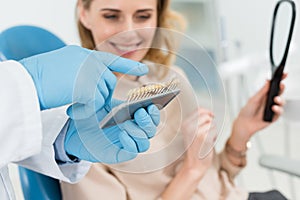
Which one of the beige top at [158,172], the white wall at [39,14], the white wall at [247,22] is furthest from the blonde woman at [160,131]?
the white wall at [247,22]

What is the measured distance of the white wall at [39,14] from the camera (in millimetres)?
1732

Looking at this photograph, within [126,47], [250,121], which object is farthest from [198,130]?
[250,121]

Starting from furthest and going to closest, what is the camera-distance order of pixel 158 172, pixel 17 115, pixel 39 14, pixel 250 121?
pixel 39 14
pixel 250 121
pixel 158 172
pixel 17 115

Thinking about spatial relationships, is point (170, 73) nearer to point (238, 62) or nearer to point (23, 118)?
point (23, 118)

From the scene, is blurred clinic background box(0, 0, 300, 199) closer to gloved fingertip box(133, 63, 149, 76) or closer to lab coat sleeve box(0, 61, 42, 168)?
gloved fingertip box(133, 63, 149, 76)

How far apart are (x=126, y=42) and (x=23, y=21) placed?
1.20m

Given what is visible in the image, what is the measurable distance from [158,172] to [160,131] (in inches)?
11.1

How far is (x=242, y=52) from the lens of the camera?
2.79 m

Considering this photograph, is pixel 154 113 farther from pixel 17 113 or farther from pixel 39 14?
pixel 39 14

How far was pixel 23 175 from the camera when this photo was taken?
870 mm

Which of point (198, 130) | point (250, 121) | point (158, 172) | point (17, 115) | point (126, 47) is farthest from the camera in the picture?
point (250, 121)

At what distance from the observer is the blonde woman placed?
732 millimetres

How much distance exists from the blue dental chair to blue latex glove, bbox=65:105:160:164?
0.21 m

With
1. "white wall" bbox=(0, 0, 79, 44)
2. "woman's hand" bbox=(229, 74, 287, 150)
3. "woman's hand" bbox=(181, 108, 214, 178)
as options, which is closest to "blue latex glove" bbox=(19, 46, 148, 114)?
"woman's hand" bbox=(181, 108, 214, 178)
